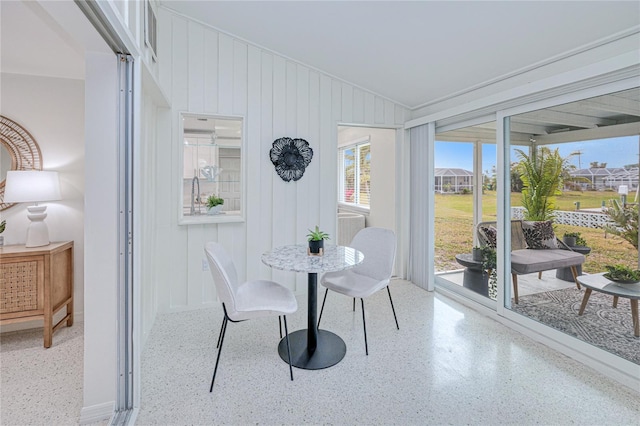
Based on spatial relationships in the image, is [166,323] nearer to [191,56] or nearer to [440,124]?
[191,56]

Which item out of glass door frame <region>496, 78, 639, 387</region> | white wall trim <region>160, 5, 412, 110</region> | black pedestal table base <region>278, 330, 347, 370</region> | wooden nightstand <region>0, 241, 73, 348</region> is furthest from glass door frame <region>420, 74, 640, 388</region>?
wooden nightstand <region>0, 241, 73, 348</region>

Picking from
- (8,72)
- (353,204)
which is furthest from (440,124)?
(8,72)

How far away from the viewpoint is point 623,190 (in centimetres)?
209

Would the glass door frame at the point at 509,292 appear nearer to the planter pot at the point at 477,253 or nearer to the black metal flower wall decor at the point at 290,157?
the planter pot at the point at 477,253

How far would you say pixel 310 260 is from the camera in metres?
2.25

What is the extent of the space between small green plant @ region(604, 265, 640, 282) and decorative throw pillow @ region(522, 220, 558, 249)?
42cm

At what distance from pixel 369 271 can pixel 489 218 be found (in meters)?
1.44

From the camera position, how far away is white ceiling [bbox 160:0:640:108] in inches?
81.0

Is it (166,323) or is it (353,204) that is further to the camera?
(353,204)

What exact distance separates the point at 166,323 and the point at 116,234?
1595 mm

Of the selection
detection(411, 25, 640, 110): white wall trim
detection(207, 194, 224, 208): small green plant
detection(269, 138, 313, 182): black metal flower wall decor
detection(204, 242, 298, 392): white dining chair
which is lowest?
detection(204, 242, 298, 392): white dining chair

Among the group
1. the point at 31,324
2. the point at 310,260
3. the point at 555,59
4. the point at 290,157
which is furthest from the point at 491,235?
the point at 31,324

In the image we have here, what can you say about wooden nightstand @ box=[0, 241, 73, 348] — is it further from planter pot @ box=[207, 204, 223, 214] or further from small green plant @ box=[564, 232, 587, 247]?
small green plant @ box=[564, 232, 587, 247]

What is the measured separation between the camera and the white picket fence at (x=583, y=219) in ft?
7.36
